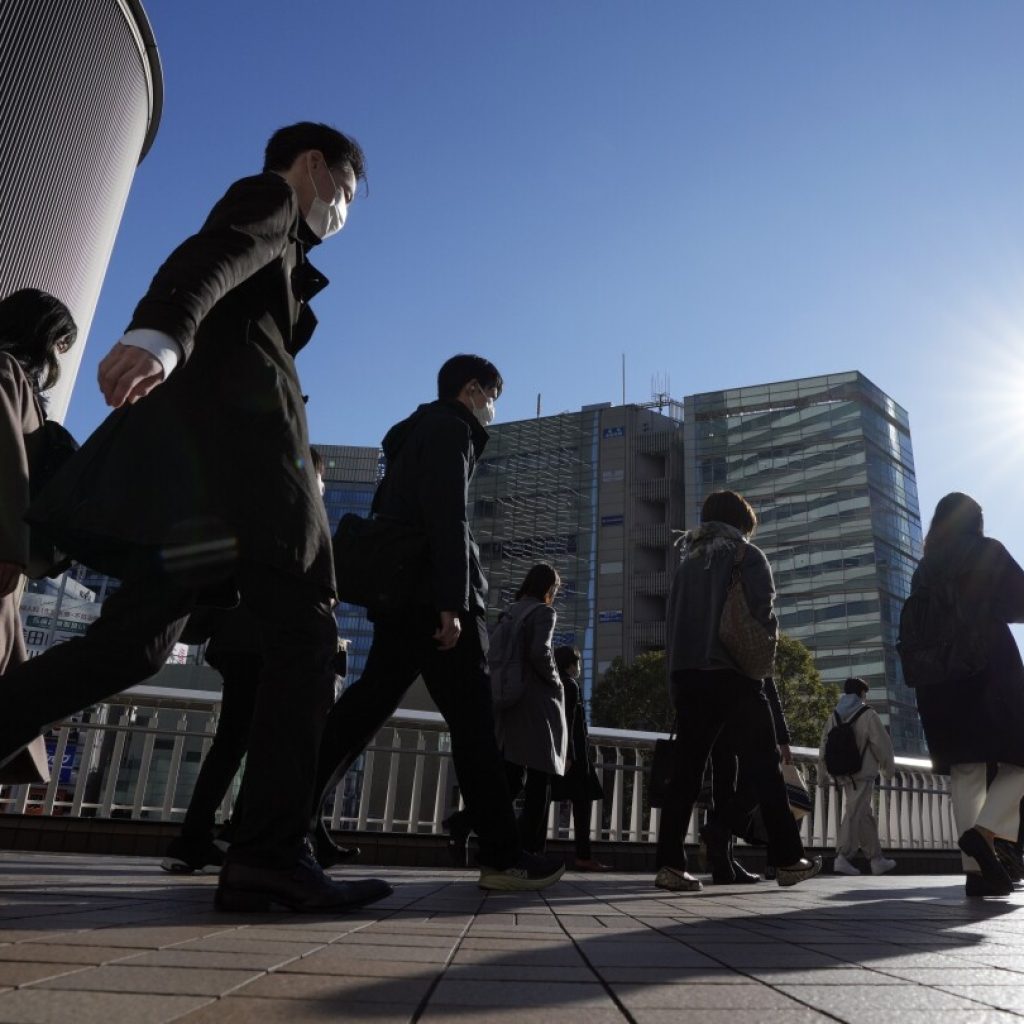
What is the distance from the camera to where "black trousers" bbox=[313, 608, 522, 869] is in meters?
3.29

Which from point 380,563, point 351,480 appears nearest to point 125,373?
point 380,563

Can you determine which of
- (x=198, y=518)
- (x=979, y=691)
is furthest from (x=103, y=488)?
(x=979, y=691)

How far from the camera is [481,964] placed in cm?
170

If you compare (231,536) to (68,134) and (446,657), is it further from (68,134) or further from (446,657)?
(68,134)

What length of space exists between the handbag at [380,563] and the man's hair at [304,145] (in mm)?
1225

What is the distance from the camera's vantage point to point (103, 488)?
2143 millimetres

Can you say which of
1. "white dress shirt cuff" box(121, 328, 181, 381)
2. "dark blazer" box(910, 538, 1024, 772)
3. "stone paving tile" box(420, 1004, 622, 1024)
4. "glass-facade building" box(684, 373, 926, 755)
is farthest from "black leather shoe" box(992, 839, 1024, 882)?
"glass-facade building" box(684, 373, 926, 755)

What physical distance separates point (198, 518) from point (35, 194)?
32.0 metres

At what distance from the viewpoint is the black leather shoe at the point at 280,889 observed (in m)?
2.25

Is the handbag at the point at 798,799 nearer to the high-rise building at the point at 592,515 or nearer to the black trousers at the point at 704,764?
the black trousers at the point at 704,764

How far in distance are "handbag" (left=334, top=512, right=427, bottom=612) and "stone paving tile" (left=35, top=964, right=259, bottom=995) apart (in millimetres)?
1834

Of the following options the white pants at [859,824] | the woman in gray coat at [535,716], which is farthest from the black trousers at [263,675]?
the white pants at [859,824]

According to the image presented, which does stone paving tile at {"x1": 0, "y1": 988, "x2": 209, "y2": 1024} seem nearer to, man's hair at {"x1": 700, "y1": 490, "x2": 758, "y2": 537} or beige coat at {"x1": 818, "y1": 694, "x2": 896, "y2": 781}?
man's hair at {"x1": 700, "y1": 490, "x2": 758, "y2": 537}

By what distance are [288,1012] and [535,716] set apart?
416cm
